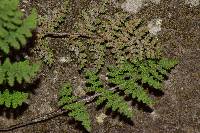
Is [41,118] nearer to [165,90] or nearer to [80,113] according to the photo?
[80,113]

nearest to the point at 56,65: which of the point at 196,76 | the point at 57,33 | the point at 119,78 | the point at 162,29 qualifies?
the point at 57,33

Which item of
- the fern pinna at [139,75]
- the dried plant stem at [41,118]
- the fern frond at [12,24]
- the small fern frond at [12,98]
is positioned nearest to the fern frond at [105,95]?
the fern pinna at [139,75]

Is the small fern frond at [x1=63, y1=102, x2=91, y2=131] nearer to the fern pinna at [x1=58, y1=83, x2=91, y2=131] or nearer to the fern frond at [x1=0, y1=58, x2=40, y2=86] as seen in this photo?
the fern pinna at [x1=58, y1=83, x2=91, y2=131]

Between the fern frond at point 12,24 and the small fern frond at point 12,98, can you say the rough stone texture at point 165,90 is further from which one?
the fern frond at point 12,24

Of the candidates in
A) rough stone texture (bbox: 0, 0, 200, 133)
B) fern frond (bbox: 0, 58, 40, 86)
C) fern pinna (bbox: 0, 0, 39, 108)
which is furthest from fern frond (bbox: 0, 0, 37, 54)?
rough stone texture (bbox: 0, 0, 200, 133)

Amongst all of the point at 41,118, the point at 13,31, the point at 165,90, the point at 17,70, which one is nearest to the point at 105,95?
the point at 165,90
